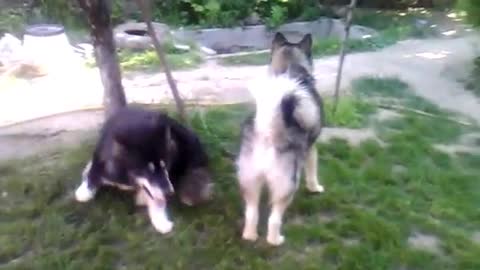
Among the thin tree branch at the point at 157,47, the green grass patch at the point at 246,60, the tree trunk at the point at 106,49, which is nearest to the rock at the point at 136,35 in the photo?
the green grass patch at the point at 246,60

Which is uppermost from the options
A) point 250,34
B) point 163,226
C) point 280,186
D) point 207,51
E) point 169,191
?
point 280,186

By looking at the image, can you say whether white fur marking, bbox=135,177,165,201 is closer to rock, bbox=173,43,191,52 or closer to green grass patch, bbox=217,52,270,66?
green grass patch, bbox=217,52,270,66

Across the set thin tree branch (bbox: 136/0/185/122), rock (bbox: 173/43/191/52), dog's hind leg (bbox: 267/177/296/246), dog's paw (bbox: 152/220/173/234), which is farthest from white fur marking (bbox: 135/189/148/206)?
rock (bbox: 173/43/191/52)

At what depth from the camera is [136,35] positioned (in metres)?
7.58

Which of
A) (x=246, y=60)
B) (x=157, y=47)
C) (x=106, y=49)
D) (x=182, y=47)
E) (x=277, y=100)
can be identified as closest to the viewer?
(x=277, y=100)

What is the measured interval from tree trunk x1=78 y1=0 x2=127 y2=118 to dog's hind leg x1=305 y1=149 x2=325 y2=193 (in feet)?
3.84

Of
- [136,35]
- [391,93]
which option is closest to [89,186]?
[391,93]

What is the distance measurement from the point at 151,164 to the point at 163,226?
1.05 feet

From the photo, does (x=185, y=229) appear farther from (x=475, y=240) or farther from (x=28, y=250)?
(x=475, y=240)

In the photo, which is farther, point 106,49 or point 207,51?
point 207,51

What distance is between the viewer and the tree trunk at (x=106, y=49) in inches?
148

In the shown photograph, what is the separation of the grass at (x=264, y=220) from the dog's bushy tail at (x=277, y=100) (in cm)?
59

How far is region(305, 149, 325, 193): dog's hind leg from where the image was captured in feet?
11.5

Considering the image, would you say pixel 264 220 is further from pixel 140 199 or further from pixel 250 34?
pixel 250 34
